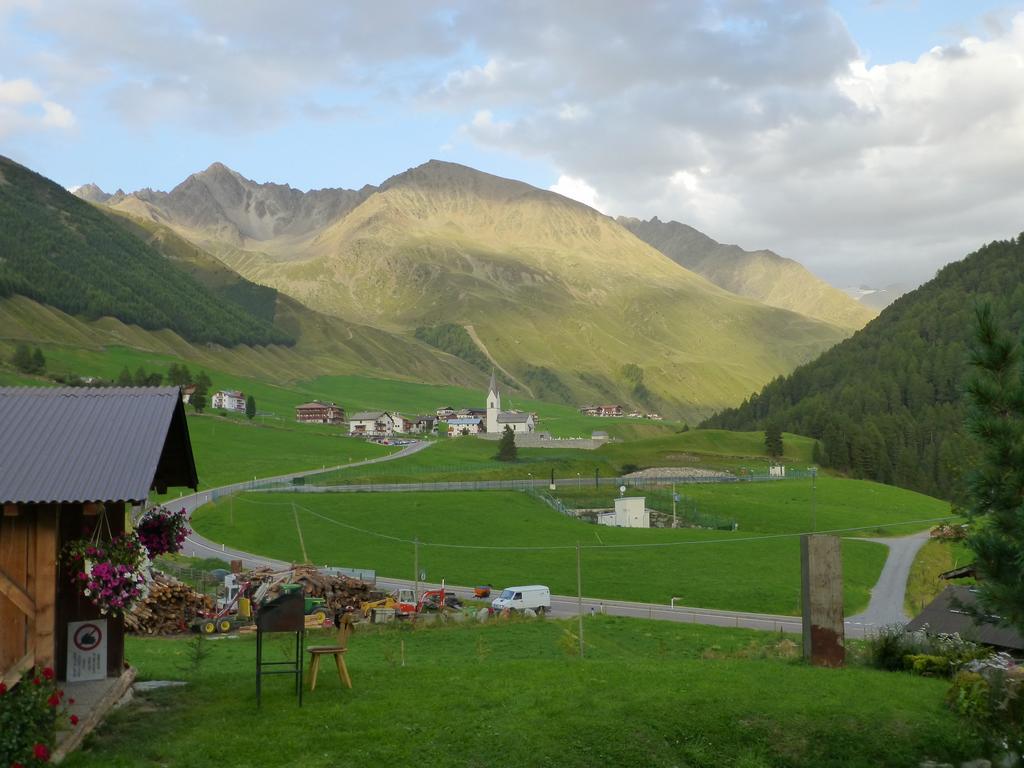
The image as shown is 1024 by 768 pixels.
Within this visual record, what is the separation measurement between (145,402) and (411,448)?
162 m

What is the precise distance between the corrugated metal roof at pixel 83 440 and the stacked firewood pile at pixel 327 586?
111ft

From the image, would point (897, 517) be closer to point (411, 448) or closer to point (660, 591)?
point (660, 591)

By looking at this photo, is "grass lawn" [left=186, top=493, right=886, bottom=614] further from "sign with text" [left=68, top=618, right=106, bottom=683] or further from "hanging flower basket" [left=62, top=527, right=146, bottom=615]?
"hanging flower basket" [left=62, top=527, right=146, bottom=615]

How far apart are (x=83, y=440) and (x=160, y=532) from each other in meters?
3.58

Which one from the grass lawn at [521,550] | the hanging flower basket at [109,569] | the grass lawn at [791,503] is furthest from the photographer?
the grass lawn at [791,503]

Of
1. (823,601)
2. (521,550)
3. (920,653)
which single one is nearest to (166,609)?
(823,601)

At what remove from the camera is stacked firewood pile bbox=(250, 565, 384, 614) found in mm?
52938

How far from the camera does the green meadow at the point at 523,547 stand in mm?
68438

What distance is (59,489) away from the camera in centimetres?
1647

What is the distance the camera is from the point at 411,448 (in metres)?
180

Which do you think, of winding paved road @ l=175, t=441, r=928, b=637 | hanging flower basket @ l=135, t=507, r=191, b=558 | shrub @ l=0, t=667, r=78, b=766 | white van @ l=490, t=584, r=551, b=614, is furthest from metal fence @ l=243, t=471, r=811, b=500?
shrub @ l=0, t=667, r=78, b=766

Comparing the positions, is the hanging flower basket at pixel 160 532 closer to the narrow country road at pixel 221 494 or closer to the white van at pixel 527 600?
the narrow country road at pixel 221 494

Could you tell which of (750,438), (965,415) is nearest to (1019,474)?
(965,415)

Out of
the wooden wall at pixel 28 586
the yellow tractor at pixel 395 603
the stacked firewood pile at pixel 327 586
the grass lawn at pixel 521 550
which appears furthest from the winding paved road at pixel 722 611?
the wooden wall at pixel 28 586
